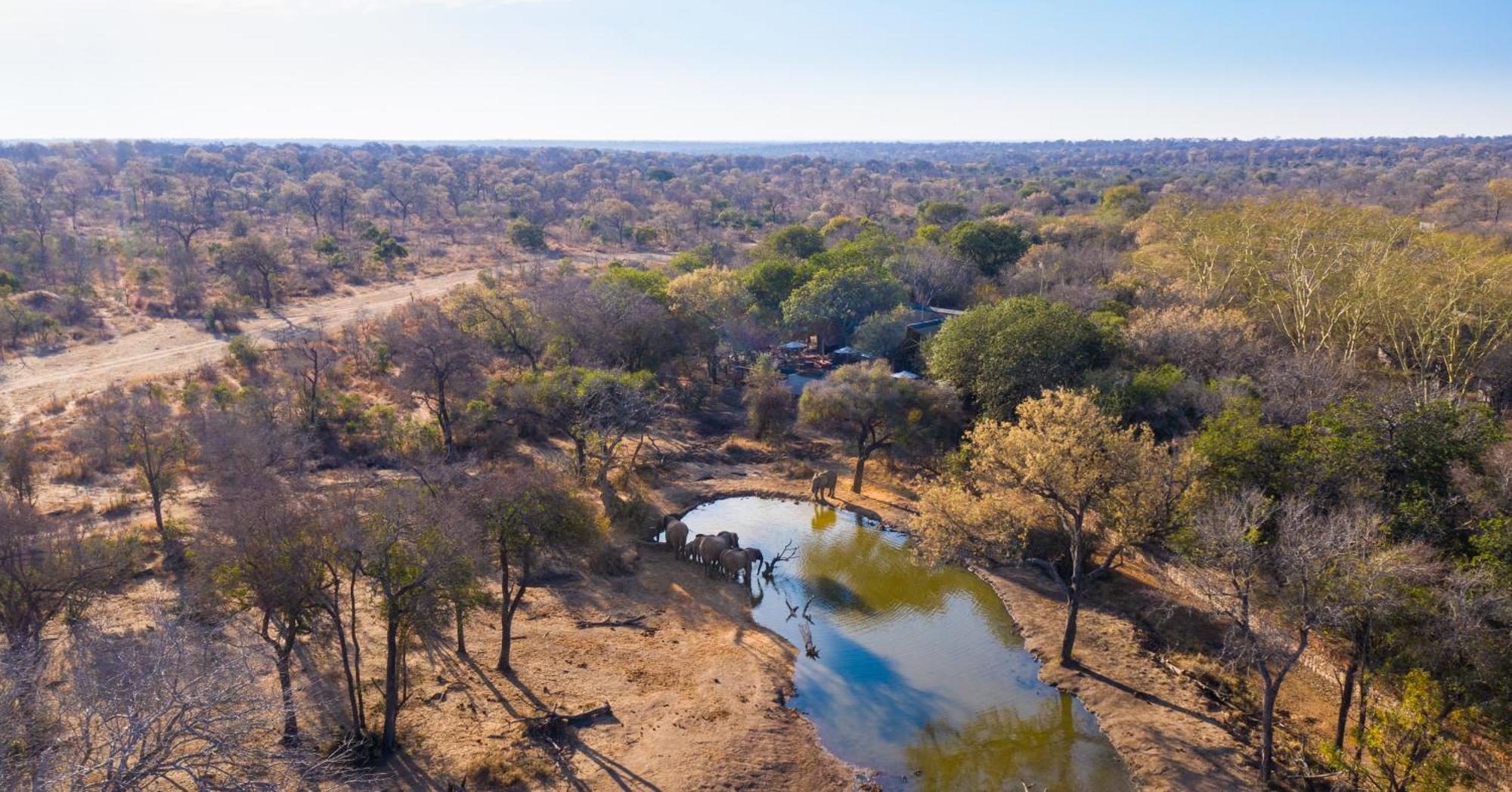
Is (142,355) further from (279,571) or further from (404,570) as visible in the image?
(404,570)

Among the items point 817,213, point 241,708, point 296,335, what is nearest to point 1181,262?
point 241,708

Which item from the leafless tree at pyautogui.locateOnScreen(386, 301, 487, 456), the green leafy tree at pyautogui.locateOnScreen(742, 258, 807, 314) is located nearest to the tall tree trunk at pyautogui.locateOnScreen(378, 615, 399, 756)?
the leafless tree at pyautogui.locateOnScreen(386, 301, 487, 456)

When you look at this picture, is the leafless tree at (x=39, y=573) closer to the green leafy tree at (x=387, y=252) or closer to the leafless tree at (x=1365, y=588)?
the leafless tree at (x=1365, y=588)

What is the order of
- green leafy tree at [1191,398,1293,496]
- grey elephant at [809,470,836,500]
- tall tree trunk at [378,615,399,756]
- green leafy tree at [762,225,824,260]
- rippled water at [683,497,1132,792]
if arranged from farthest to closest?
green leafy tree at [762,225,824,260] < grey elephant at [809,470,836,500] < green leafy tree at [1191,398,1293,496] < rippled water at [683,497,1132,792] < tall tree trunk at [378,615,399,756]

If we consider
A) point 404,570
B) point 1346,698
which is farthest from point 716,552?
point 1346,698

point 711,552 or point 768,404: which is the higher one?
point 768,404

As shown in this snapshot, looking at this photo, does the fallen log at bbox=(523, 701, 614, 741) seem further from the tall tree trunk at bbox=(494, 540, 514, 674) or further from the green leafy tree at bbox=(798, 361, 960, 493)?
the green leafy tree at bbox=(798, 361, 960, 493)

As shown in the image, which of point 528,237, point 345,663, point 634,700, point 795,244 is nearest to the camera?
point 345,663

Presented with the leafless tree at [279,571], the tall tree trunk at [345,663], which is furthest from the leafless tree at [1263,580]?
the leafless tree at [279,571]
